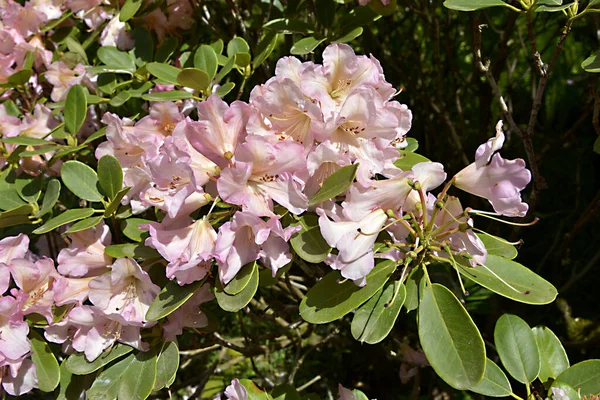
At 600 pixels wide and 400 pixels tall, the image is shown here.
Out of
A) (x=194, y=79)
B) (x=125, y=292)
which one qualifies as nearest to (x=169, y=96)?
(x=194, y=79)

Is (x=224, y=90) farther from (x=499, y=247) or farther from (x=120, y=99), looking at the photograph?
(x=499, y=247)

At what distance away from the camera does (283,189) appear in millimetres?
1005

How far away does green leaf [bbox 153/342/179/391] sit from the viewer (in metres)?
1.15

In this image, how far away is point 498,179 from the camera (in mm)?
969

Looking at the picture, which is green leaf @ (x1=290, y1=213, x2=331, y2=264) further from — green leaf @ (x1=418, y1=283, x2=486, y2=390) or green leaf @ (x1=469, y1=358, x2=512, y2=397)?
green leaf @ (x1=469, y1=358, x2=512, y2=397)

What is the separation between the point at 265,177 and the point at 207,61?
18.7 inches

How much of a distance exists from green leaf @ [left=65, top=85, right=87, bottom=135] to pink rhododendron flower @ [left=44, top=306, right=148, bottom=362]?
0.49 meters

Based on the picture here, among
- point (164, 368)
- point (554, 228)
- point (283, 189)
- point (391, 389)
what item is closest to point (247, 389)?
point (164, 368)

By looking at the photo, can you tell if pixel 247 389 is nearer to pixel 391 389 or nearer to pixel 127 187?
pixel 127 187

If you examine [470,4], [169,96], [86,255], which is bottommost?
[86,255]

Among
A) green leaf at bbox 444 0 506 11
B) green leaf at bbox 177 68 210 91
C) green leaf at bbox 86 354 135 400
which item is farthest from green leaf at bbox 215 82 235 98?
green leaf at bbox 86 354 135 400

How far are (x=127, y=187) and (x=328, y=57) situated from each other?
50 centimetres

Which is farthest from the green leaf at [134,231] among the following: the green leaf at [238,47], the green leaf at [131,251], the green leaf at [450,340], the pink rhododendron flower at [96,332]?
the green leaf at [450,340]

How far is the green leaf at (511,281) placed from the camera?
3.17ft
